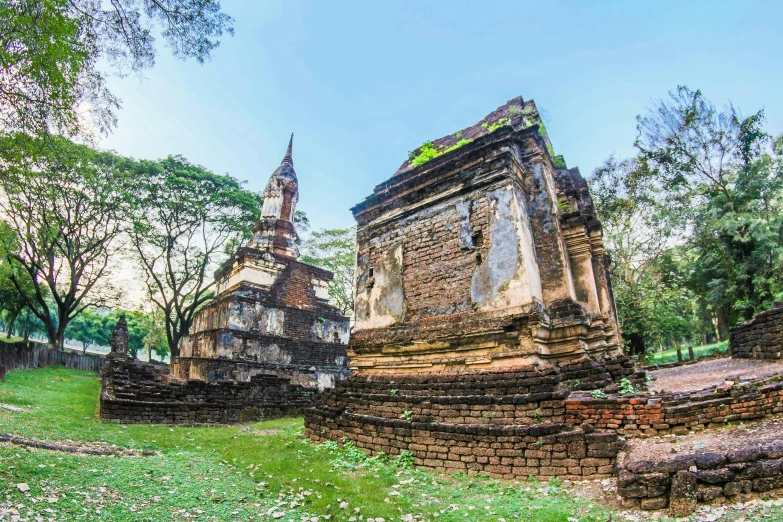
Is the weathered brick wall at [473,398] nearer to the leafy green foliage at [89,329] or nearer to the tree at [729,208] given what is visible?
the tree at [729,208]

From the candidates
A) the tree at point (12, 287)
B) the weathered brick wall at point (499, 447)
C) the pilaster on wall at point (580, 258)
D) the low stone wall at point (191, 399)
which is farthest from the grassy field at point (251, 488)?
the tree at point (12, 287)

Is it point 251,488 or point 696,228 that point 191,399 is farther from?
point 696,228

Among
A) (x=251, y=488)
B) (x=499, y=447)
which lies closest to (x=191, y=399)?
(x=251, y=488)

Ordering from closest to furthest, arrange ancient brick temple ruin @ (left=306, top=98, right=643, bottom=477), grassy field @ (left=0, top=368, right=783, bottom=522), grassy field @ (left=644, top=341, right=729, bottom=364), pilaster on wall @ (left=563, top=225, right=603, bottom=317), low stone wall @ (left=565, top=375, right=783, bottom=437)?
grassy field @ (left=0, top=368, right=783, bottom=522)
low stone wall @ (left=565, top=375, right=783, bottom=437)
ancient brick temple ruin @ (left=306, top=98, right=643, bottom=477)
pilaster on wall @ (left=563, top=225, right=603, bottom=317)
grassy field @ (left=644, top=341, right=729, bottom=364)

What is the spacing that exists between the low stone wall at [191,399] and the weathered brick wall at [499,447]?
590 cm

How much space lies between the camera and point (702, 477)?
3531mm

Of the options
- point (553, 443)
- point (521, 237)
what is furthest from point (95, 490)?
point (521, 237)

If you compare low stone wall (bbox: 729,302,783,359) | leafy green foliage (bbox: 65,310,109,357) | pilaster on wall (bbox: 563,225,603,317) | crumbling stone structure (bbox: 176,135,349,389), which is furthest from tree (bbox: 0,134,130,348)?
leafy green foliage (bbox: 65,310,109,357)

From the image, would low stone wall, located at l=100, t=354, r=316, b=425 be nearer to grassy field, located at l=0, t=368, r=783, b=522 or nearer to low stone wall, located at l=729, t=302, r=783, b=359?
grassy field, located at l=0, t=368, r=783, b=522

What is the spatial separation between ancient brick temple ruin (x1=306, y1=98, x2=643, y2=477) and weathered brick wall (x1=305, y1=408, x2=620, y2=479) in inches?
0.6

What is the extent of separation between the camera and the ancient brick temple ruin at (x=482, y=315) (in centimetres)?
569

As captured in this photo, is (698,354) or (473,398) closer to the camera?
(473,398)

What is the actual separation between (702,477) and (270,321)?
1387cm

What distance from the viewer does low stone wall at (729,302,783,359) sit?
31.2 feet
